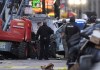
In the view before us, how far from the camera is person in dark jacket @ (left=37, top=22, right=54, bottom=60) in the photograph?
1969 cm

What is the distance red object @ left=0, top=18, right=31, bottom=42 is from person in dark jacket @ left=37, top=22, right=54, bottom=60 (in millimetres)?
561

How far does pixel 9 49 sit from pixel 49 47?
1.98m

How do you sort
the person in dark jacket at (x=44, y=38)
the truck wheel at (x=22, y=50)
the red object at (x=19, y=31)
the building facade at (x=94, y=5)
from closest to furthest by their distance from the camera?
the person in dark jacket at (x=44, y=38) < the truck wheel at (x=22, y=50) < the red object at (x=19, y=31) < the building facade at (x=94, y=5)

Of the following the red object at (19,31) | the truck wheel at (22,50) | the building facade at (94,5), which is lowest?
the building facade at (94,5)

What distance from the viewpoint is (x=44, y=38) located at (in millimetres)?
19781

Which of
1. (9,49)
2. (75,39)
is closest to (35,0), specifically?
(9,49)

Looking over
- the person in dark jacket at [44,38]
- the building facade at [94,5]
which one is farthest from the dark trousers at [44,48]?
the building facade at [94,5]

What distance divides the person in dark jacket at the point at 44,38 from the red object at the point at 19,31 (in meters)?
0.56

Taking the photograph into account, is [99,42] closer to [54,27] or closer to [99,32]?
[99,32]

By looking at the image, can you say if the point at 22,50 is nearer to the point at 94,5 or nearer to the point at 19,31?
the point at 19,31

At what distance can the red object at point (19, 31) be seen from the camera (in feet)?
Answer: 65.7

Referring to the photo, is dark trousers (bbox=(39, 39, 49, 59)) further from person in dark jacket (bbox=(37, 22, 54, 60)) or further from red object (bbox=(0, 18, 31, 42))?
red object (bbox=(0, 18, 31, 42))

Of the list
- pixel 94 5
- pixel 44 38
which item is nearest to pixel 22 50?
pixel 44 38

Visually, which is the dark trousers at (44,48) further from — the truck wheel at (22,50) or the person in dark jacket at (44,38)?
the truck wheel at (22,50)
